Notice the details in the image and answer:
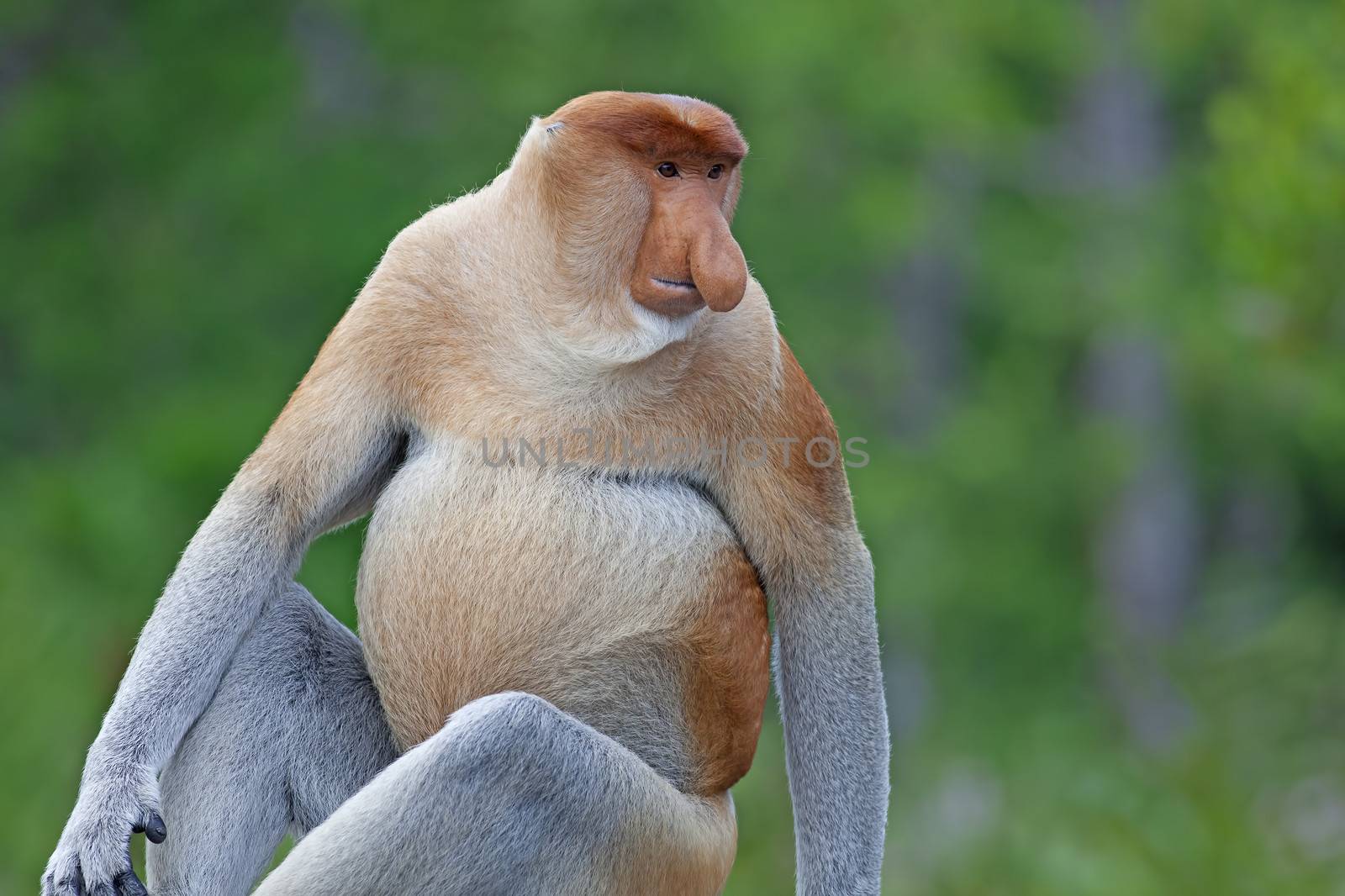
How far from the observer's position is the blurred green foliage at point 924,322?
261 inches

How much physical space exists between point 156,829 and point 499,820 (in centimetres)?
56

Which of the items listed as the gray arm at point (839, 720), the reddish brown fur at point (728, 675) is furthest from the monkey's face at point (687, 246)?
the gray arm at point (839, 720)

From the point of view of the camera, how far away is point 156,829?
8.77ft

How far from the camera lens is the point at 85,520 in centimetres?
909

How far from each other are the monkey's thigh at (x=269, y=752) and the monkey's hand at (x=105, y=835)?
0.27 feet

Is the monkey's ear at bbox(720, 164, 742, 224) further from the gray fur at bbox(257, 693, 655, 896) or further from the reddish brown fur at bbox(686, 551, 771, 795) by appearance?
the gray fur at bbox(257, 693, 655, 896)

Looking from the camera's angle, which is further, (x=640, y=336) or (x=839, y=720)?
(x=839, y=720)

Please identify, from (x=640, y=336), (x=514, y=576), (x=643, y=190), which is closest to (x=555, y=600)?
(x=514, y=576)

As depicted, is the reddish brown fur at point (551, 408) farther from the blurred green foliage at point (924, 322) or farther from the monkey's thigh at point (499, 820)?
the blurred green foliage at point (924, 322)

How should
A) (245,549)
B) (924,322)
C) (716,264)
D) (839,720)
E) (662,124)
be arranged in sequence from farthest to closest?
1. (924,322)
2. (839,720)
3. (245,549)
4. (662,124)
5. (716,264)

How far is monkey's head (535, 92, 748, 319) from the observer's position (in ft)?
8.63

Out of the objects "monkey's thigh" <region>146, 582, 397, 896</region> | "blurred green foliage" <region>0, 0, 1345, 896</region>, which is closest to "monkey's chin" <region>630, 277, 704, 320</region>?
"monkey's thigh" <region>146, 582, 397, 896</region>

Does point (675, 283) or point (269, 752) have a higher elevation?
point (675, 283)

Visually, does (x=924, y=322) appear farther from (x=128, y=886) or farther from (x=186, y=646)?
Answer: (x=128, y=886)
